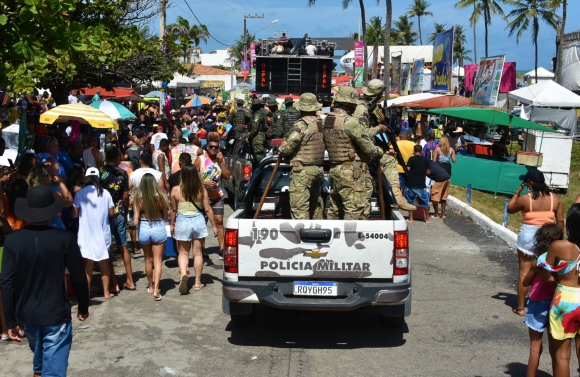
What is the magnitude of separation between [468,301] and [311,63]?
766 inches

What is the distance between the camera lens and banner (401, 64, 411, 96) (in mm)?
31786

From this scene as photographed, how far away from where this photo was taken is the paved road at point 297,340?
20.6 ft

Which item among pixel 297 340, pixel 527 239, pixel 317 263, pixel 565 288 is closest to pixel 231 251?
pixel 317 263

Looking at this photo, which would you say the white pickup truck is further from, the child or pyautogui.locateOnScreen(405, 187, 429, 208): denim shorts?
pyautogui.locateOnScreen(405, 187, 429, 208): denim shorts

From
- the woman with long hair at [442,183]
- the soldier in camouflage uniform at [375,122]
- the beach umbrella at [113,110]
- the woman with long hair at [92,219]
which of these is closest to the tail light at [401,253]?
the soldier in camouflage uniform at [375,122]

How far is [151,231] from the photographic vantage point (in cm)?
825

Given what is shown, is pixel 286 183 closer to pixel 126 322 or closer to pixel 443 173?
pixel 126 322

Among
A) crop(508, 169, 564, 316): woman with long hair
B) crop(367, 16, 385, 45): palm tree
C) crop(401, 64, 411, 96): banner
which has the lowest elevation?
crop(508, 169, 564, 316): woman with long hair

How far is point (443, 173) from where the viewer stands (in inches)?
559

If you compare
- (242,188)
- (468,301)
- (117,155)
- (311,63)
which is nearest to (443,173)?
(242,188)

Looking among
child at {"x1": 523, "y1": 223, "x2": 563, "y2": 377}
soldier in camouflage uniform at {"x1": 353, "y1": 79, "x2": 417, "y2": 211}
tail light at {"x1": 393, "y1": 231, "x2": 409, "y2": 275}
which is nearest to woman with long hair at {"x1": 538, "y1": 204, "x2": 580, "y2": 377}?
child at {"x1": 523, "y1": 223, "x2": 563, "y2": 377}

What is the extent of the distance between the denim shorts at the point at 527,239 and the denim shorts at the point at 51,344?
16.3ft

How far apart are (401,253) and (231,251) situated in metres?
1.60

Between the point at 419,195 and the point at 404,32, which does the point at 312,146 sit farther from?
the point at 404,32
